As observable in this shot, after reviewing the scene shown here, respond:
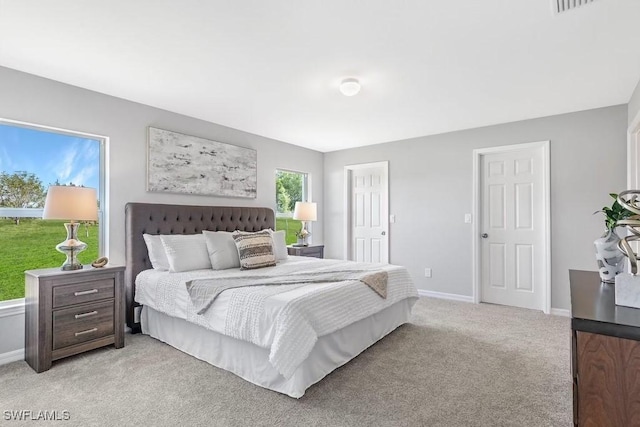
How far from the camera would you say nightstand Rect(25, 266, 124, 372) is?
96.3 inches

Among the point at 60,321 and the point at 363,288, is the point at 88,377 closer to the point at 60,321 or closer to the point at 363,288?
the point at 60,321

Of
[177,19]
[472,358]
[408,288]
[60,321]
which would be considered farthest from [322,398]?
[177,19]

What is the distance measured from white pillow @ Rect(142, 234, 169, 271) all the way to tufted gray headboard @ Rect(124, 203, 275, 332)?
99mm

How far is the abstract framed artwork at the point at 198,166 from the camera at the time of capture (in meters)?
3.61

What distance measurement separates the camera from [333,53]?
8.04 feet

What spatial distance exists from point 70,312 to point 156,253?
0.86m

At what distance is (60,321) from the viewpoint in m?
2.54

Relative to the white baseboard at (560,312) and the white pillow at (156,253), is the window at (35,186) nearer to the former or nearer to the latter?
the white pillow at (156,253)

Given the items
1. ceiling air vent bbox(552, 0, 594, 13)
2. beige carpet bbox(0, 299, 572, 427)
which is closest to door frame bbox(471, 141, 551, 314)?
beige carpet bbox(0, 299, 572, 427)

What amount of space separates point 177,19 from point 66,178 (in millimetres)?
2026

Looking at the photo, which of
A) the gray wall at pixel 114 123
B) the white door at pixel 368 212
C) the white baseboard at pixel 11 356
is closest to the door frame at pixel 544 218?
the white door at pixel 368 212

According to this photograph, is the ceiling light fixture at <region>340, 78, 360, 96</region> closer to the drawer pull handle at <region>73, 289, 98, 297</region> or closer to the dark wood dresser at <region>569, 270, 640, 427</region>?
the dark wood dresser at <region>569, 270, 640, 427</region>

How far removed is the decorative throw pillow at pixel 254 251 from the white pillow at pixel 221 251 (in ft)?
0.27

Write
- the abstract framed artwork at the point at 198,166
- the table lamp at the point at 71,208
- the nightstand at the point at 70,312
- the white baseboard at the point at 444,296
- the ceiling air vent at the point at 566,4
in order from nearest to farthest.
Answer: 1. the ceiling air vent at the point at 566,4
2. the nightstand at the point at 70,312
3. the table lamp at the point at 71,208
4. the abstract framed artwork at the point at 198,166
5. the white baseboard at the point at 444,296
